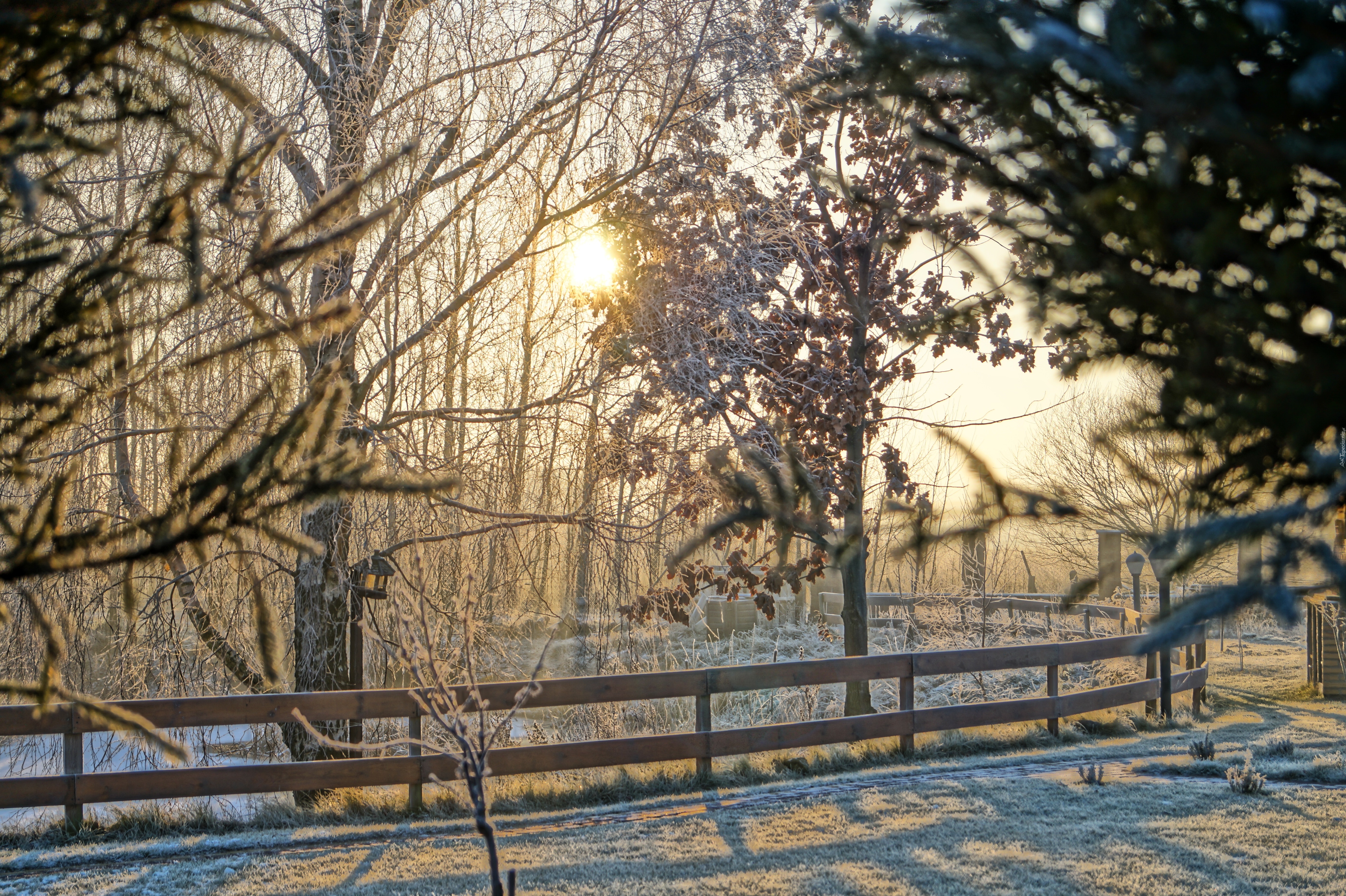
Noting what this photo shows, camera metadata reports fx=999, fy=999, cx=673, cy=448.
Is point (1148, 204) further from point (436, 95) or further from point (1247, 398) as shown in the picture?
point (436, 95)

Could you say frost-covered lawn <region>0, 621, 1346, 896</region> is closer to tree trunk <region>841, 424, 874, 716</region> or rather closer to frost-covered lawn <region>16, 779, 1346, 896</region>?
frost-covered lawn <region>16, 779, 1346, 896</region>

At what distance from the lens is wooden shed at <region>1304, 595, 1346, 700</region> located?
50.6 feet

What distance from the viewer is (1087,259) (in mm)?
1862

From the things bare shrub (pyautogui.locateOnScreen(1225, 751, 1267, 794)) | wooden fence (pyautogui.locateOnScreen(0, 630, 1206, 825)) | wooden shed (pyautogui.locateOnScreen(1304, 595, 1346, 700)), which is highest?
wooden fence (pyautogui.locateOnScreen(0, 630, 1206, 825))

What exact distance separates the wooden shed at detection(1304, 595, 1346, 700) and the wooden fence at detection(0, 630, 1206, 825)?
8.63m

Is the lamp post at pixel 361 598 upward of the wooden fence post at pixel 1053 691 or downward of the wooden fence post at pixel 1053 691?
upward

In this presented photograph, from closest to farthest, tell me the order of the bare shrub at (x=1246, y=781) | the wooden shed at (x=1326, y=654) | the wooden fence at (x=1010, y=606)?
1. the bare shrub at (x=1246, y=781)
2. the wooden fence at (x=1010, y=606)
3. the wooden shed at (x=1326, y=654)

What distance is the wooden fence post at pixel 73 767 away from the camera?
21.3ft

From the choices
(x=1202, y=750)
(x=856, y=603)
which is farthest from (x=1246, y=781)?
(x=856, y=603)

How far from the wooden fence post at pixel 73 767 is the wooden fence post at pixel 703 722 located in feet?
13.8

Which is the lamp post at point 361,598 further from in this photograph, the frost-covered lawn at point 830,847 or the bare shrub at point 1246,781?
the bare shrub at point 1246,781

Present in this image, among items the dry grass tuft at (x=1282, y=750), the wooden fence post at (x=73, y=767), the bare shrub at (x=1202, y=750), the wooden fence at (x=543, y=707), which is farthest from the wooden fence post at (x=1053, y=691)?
the wooden fence post at (x=73, y=767)

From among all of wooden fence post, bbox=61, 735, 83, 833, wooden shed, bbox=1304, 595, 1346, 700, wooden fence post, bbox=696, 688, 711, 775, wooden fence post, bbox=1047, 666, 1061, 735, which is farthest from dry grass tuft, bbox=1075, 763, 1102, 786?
wooden shed, bbox=1304, 595, 1346, 700

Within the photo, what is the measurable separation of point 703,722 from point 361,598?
2.84 meters
